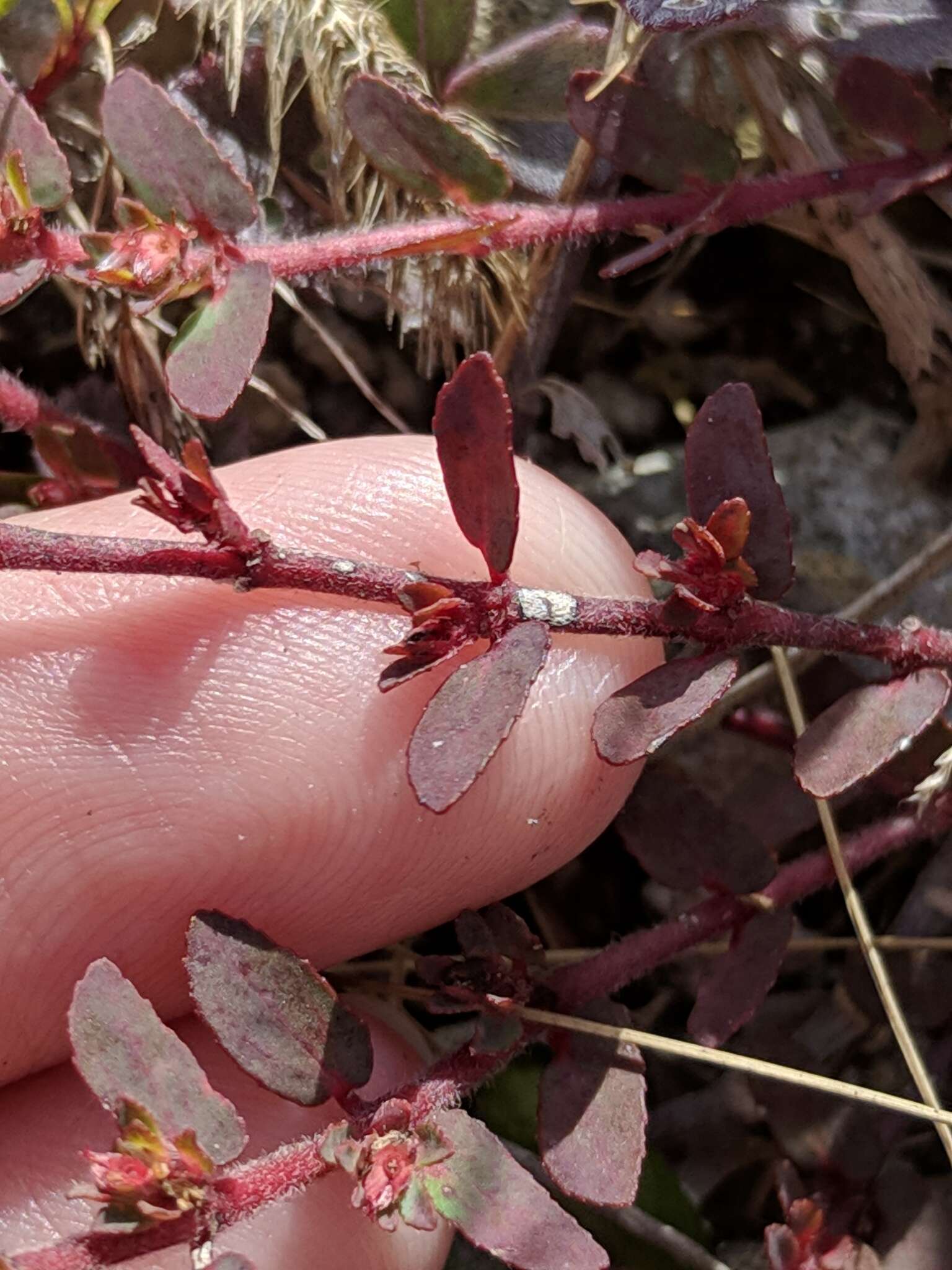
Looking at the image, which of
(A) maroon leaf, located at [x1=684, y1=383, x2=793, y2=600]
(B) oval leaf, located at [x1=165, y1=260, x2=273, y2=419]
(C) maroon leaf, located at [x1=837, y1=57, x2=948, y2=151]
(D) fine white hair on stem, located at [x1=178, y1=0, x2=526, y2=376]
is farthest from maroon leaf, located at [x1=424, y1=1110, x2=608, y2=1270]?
(C) maroon leaf, located at [x1=837, y1=57, x2=948, y2=151]

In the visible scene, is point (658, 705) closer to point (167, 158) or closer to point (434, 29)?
point (167, 158)

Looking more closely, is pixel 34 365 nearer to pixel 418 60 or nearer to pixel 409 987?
pixel 418 60

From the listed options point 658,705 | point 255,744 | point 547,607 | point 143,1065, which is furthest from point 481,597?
point 143,1065

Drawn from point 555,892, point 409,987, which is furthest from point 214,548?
point 555,892

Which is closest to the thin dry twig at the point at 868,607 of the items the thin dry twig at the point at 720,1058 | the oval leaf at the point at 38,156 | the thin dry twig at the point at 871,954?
the thin dry twig at the point at 871,954

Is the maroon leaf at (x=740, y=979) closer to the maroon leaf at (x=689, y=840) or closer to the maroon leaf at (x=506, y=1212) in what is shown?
the maroon leaf at (x=689, y=840)
